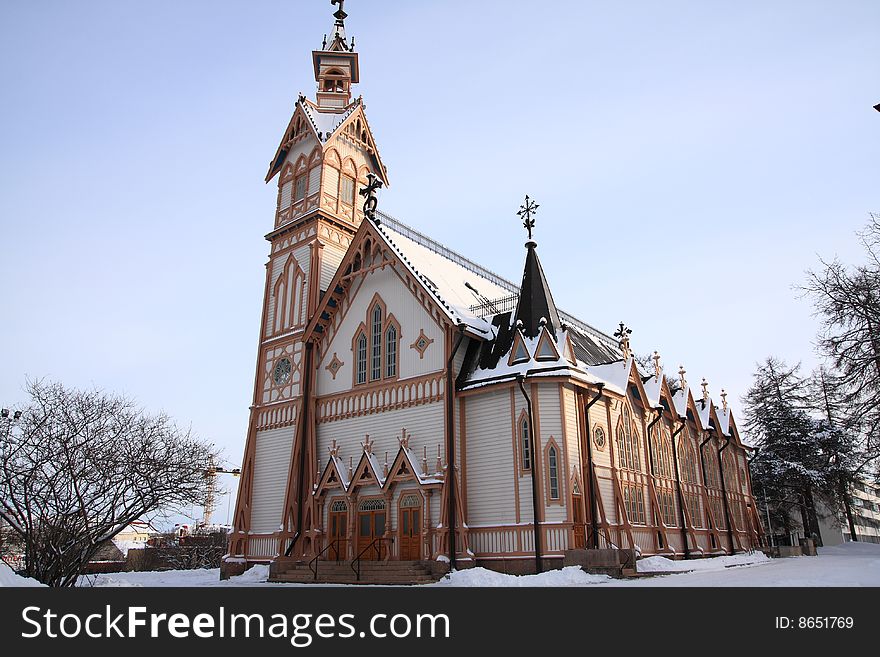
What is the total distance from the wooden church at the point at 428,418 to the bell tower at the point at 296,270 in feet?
0.33

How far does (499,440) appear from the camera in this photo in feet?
86.1

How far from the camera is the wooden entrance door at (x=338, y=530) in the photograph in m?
28.7

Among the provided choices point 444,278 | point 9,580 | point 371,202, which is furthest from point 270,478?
point 9,580

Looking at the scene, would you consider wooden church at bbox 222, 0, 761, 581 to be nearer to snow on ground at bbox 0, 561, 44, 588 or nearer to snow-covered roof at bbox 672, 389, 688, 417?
snow-covered roof at bbox 672, 389, 688, 417

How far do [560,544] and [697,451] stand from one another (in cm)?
1714

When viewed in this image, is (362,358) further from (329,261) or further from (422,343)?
(329,261)

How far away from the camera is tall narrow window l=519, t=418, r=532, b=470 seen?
25.4 meters

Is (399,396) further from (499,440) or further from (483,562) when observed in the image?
(483,562)

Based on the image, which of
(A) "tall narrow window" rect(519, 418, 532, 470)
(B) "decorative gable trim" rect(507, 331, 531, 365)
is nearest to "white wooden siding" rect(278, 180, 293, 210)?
(B) "decorative gable trim" rect(507, 331, 531, 365)

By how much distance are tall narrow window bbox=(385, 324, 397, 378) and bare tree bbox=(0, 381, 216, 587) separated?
8.67 m

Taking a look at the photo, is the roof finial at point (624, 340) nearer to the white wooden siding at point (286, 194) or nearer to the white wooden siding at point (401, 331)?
the white wooden siding at point (401, 331)

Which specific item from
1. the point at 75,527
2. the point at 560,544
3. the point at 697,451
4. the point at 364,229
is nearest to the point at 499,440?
the point at 560,544

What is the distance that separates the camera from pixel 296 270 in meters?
35.9
